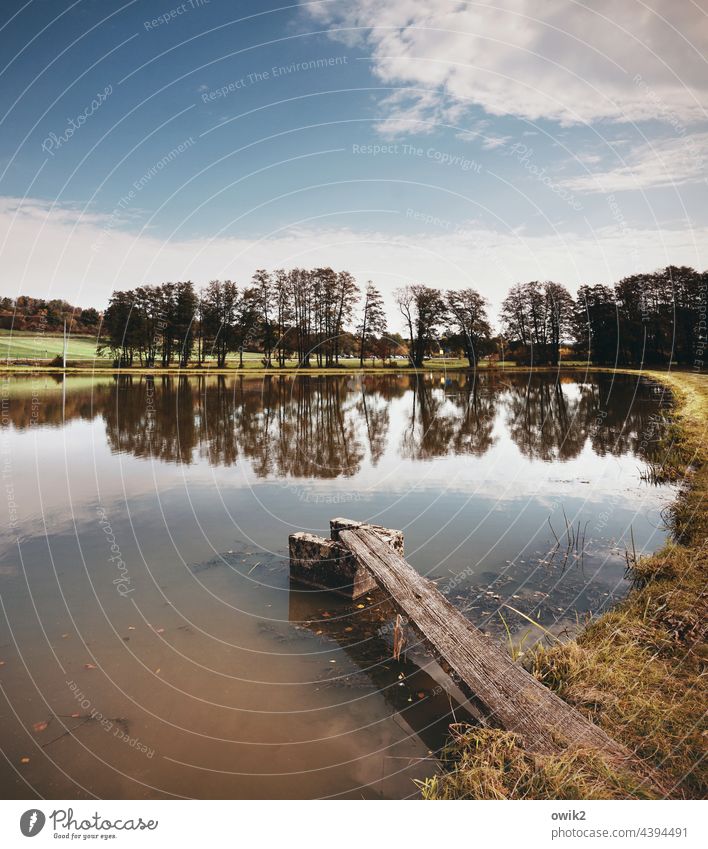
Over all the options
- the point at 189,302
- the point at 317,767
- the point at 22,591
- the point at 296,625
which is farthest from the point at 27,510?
the point at 189,302

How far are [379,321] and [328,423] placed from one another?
53925mm

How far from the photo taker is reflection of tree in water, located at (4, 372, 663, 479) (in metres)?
20.0

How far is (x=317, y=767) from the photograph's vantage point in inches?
197

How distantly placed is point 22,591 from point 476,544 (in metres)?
8.32

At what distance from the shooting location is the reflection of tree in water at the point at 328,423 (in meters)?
20.0

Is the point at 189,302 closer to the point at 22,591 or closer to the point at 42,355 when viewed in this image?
the point at 42,355

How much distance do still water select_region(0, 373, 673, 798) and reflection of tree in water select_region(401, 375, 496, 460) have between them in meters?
0.40

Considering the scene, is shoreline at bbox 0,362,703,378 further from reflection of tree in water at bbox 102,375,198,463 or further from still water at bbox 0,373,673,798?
still water at bbox 0,373,673,798

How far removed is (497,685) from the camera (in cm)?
520

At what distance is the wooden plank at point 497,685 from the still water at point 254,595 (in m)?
0.71

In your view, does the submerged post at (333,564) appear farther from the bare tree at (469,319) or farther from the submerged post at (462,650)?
the bare tree at (469,319)

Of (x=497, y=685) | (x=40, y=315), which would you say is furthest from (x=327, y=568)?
(x=40, y=315)

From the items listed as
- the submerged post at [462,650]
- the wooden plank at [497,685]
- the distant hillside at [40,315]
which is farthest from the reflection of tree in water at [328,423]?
the distant hillside at [40,315]

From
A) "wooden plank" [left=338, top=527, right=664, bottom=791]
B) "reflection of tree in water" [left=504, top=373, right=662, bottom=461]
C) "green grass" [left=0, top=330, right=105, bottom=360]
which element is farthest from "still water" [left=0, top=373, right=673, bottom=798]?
"green grass" [left=0, top=330, right=105, bottom=360]
